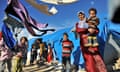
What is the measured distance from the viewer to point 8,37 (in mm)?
3908

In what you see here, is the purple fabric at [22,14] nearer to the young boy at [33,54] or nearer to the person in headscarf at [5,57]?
the young boy at [33,54]

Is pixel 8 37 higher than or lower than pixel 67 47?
higher

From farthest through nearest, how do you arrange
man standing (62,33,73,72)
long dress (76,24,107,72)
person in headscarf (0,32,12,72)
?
person in headscarf (0,32,12,72) < man standing (62,33,73,72) < long dress (76,24,107,72)

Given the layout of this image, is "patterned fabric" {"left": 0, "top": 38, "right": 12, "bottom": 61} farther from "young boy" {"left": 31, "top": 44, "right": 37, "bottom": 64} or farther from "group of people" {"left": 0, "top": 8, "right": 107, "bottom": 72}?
"young boy" {"left": 31, "top": 44, "right": 37, "bottom": 64}

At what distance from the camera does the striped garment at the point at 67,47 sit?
11.8 ft

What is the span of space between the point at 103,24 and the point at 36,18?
0.71 m

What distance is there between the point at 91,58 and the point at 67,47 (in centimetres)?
27

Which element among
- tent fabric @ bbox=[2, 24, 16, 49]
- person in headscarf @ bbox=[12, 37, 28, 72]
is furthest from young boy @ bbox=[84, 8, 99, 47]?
tent fabric @ bbox=[2, 24, 16, 49]

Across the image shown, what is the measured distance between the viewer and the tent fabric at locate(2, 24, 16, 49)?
3.88 metres

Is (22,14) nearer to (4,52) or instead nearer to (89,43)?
(4,52)

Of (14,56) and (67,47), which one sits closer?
(67,47)

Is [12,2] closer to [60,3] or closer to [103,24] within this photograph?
[60,3]

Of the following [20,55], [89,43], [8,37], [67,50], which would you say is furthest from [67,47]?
[8,37]

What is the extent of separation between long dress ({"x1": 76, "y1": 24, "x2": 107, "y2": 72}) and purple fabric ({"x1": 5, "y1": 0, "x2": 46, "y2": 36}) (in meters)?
0.45
